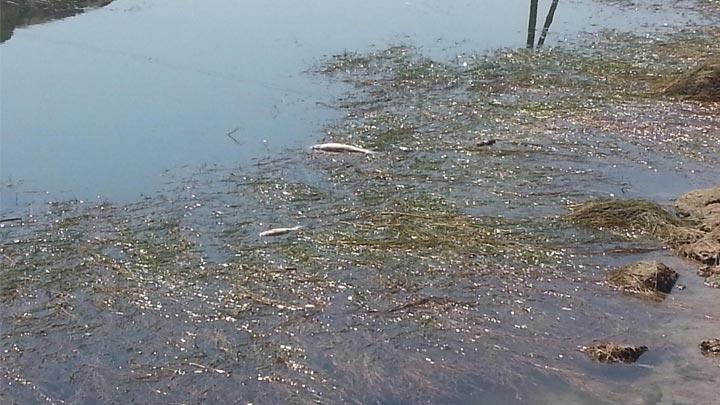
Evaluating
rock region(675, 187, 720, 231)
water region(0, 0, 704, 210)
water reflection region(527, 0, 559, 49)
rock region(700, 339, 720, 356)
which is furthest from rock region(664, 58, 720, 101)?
rock region(700, 339, 720, 356)

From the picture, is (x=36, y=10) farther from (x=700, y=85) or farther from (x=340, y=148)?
(x=700, y=85)

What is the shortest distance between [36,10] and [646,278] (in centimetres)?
1426

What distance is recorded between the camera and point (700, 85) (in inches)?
431

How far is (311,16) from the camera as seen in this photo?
1633cm

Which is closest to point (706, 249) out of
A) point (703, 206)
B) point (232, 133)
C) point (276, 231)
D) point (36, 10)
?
point (703, 206)

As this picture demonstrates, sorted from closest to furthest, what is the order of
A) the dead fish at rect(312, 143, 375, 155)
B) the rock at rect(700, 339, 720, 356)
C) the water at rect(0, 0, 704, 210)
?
the rock at rect(700, 339, 720, 356) → the dead fish at rect(312, 143, 375, 155) → the water at rect(0, 0, 704, 210)

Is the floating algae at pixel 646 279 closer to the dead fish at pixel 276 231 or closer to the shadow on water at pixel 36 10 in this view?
the dead fish at pixel 276 231

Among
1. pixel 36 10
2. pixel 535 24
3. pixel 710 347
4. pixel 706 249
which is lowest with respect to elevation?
pixel 710 347

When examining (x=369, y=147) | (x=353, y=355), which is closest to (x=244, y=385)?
(x=353, y=355)

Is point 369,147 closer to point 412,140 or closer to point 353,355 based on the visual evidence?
point 412,140

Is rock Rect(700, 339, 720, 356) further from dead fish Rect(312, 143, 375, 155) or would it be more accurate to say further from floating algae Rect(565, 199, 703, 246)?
dead fish Rect(312, 143, 375, 155)

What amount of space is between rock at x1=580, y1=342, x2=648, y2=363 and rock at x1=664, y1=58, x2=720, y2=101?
246 inches

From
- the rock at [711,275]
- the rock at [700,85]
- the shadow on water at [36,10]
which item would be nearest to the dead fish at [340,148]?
the rock at [711,275]

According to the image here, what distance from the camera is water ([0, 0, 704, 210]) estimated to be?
9.38 metres
